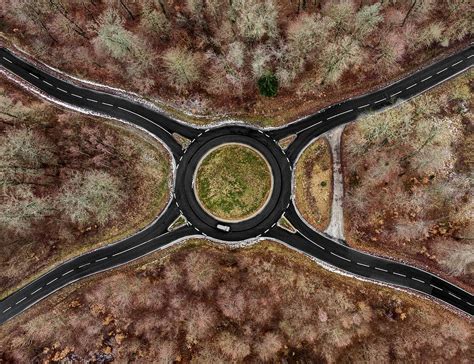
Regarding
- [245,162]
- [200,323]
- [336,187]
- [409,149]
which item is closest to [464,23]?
[409,149]

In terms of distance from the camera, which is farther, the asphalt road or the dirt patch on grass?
the dirt patch on grass

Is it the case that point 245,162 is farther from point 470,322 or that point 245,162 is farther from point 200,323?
point 470,322

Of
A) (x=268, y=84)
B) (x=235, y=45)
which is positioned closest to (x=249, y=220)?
(x=268, y=84)

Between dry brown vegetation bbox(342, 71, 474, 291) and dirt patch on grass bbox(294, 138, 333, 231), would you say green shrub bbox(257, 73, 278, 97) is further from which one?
dry brown vegetation bbox(342, 71, 474, 291)

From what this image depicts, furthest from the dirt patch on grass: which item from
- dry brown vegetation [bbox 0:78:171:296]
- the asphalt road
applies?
dry brown vegetation [bbox 0:78:171:296]

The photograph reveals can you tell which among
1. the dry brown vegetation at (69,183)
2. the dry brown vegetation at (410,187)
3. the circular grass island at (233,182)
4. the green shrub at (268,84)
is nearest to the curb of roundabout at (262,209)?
the circular grass island at (233,182)

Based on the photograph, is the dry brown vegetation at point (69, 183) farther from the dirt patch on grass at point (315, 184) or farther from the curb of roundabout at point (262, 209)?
the dirt patch on grass at point (315, 184)
